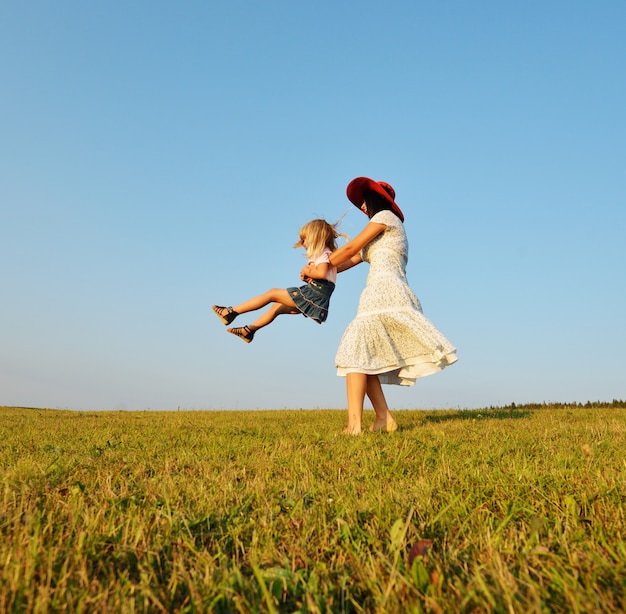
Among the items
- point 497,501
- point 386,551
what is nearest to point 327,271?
point 497,501

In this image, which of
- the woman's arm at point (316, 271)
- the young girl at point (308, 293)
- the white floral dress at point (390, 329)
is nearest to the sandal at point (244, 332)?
the young girl at point (308, 293)

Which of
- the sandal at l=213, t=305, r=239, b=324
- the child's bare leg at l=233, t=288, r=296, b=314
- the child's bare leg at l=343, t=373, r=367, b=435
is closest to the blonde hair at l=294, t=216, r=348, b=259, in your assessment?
the child's bare leg at l=233, t=288, r=296, b=314

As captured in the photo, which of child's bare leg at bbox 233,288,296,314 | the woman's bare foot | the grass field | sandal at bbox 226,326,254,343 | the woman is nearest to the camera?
the grass field

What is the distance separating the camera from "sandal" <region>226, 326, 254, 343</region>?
778 cm

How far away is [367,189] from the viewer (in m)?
7.25

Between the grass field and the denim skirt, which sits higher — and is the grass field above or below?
below

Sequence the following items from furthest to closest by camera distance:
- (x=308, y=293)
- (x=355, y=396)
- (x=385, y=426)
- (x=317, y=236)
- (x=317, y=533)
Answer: (x=317, y=236), (x=308, y=293), (x=385, y=426), (x=355, y=396), (x=317, y=533)

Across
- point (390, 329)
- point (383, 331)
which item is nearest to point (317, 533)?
point (383, 331)

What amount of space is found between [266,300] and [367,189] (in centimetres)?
207

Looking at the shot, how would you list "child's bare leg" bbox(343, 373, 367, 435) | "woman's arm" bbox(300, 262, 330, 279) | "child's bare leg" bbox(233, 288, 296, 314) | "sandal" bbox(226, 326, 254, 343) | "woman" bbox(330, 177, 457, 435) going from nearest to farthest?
"child's bare leg" bbox(343, 373, 367, 435), "woman" bbox(330, 177, 457, 435), "woman's arm" bbox(300, 262, 330, 279), "child's bare leg" bbox(233, 288, 296, 314), "sandal" bbox(226, 326, 254, 343)

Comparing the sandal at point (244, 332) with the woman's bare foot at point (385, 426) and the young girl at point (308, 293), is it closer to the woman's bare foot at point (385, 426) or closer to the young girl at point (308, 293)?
the young girl at point (308, 293)

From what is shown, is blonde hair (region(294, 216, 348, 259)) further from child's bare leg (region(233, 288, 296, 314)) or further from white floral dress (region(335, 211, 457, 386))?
white floral dress (region(335, 211, 457, 386))

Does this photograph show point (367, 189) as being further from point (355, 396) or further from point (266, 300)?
point (355, 396)

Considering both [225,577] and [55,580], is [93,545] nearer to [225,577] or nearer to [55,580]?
[55,580]
